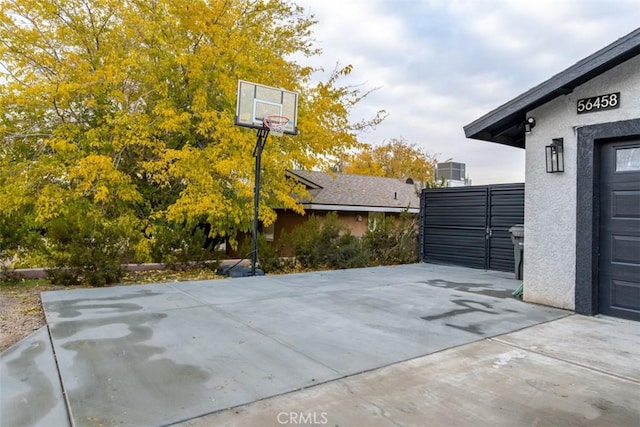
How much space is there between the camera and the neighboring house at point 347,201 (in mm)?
15930

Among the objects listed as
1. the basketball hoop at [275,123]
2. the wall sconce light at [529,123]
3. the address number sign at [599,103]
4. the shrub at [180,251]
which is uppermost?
the basketball hoop at [275,123]

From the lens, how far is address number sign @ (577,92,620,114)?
539cm

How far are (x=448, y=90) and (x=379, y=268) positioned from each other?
9123mm

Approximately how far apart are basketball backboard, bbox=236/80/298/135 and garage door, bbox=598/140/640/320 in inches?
230

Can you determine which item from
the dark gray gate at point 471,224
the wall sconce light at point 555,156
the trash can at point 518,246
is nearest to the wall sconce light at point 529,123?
the wall sconce light at point 555,156

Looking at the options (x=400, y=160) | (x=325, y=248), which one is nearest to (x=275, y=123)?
(x=325, y=248)

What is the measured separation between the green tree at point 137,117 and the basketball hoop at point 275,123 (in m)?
1.35

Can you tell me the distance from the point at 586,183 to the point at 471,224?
16.0ft

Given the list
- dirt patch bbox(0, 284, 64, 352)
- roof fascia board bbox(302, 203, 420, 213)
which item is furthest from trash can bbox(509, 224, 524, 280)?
dirt patch bbox(0, 284, 64, 352)

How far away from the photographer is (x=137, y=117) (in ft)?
32.6

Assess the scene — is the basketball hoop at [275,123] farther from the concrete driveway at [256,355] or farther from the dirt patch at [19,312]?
the dirt patch at [19,312]

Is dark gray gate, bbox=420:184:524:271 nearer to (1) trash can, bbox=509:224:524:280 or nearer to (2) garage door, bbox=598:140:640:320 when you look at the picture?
(1) trash can, bbox=509:224:524:280

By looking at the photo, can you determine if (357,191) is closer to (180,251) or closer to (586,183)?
(180,251)

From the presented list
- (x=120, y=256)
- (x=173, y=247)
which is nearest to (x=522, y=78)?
(x=173, y=247)
